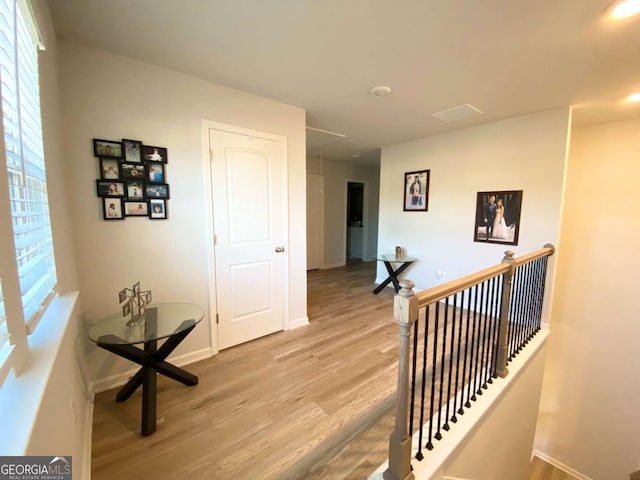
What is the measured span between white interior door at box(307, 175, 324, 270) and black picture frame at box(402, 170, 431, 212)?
2055mm

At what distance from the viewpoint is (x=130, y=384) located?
1.83 m

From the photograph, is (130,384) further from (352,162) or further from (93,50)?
(352,162)

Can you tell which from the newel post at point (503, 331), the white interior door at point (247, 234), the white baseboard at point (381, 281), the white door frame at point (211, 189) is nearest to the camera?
the newel post at point (503, 331)

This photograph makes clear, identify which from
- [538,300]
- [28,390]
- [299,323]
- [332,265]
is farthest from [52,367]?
[332,265]

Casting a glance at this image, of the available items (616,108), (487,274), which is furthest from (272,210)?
(616,108)

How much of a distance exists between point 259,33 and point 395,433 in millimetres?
2384

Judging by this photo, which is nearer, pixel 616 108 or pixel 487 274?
pixel 487 274

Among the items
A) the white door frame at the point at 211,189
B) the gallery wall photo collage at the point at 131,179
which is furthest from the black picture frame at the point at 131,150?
the white door frame at the point at 211,189

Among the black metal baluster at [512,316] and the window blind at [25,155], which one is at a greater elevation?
the window blind at [25,155]

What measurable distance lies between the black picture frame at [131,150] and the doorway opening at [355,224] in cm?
533

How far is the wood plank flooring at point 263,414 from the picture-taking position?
1.40 metres

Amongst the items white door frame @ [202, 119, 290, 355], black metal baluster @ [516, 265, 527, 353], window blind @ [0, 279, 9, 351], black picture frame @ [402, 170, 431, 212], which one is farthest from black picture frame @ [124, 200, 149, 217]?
black picture frame @ [402, 170, 431, 212]

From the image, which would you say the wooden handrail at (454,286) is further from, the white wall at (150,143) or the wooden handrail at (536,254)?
the white wall at (150,143)

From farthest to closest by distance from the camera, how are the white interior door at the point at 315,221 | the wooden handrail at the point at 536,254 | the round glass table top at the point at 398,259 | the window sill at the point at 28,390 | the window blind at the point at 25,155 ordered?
1. the white interior door at the point at 315,221
2. the round glass table top at the point at 398,259
3. the wooden handrail at the point at 536,254
4. the window blind at the point at 25,155
5. the window sill at the point at 28,390
